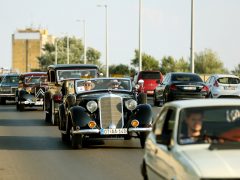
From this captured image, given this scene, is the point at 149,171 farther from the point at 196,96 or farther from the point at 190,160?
the point at 196,96

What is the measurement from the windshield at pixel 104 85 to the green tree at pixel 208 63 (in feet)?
349

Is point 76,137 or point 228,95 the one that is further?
point 228,95

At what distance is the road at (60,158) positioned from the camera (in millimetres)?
13680

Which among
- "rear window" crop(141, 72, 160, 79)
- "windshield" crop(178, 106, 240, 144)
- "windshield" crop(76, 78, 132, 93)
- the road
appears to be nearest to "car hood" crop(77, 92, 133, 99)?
"windshield" crop(76, 78, 132, 93)

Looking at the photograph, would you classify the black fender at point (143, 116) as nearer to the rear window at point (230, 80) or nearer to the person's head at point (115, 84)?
the person's head at point (115, 84)

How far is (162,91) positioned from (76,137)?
23.4 meters

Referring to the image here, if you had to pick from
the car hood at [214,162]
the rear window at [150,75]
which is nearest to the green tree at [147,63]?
the rear window at [150,75]

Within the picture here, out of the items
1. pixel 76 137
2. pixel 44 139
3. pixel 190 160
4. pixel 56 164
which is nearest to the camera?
pixel 190 160

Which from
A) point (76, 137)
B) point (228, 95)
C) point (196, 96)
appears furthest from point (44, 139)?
point (228, 95)

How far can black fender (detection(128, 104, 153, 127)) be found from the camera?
59.6 feet

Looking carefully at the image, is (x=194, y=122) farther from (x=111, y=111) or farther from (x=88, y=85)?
(x=88, y=85)

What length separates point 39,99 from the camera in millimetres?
37125

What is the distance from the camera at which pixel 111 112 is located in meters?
18.1

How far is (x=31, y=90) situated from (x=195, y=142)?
28784 millimetres
